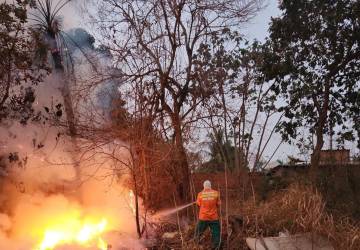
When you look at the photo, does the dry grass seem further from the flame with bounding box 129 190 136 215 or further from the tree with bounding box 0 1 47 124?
the tree with bounding box 0 1 47 124

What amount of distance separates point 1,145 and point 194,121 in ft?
21.3

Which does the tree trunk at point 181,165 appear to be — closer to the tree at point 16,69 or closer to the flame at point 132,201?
the flame at point 132,201

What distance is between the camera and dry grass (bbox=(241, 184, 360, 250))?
1143 cm

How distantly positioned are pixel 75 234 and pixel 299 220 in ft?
20.1

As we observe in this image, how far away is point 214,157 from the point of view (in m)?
23.1

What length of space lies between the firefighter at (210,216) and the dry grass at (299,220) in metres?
0.94

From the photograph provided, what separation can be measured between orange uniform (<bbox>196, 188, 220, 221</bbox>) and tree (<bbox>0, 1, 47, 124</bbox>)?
7.47 m

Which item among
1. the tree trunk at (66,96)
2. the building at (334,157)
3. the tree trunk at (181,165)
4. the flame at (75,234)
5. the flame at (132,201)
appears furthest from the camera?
the building at (334,157)

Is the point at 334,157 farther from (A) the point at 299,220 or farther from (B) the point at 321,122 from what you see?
(A) the point at 299,220

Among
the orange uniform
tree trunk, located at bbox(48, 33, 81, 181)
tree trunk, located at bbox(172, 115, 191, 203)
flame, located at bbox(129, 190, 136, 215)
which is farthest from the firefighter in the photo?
tree trunk, located at bbox(48, 33, 81, 181)

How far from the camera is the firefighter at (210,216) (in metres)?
11.9

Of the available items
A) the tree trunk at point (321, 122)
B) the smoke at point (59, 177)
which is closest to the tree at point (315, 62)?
the tree trunk at point (321, 122)

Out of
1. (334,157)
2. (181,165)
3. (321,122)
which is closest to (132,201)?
(181,165)

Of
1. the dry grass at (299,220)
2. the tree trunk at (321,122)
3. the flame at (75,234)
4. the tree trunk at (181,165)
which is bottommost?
the flame at (75,234)
